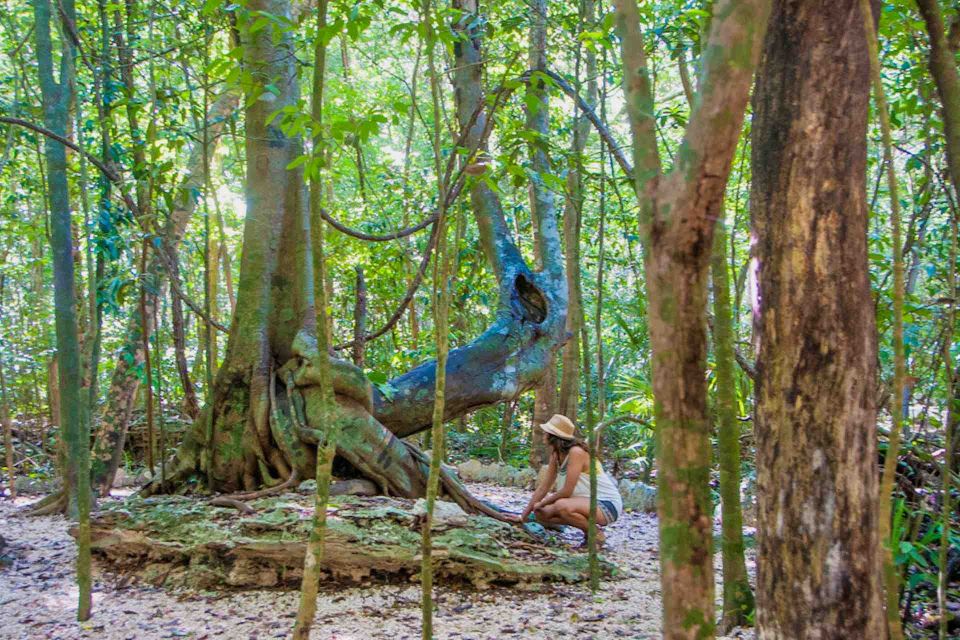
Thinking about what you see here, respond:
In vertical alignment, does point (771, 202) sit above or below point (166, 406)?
above

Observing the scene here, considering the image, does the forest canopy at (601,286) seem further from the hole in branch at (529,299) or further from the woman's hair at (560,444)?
the woman's hair at (560,444)

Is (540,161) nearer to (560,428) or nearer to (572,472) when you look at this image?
(560,428)

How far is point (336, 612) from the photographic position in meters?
4.17

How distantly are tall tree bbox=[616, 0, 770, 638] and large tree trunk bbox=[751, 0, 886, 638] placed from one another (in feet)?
2.94

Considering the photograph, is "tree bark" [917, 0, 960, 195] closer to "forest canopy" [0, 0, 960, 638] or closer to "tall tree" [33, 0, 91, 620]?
"forest canopy" [0, 0, 960, 638]

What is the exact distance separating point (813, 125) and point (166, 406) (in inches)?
386

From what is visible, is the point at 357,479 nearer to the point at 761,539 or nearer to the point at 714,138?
the point at 761,539

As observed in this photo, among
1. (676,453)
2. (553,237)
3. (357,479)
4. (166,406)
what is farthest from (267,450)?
(166,406)

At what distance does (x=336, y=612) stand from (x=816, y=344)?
2778mm

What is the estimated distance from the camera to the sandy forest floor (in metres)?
3.93

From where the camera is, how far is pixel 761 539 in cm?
250

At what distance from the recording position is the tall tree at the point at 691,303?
1.62 meters

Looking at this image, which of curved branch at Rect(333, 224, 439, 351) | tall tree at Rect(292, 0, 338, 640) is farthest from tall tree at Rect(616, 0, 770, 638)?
curved branch at Rect(333, 224, 439, 351)

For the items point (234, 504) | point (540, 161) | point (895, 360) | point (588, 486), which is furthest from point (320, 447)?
point (540, 161)
